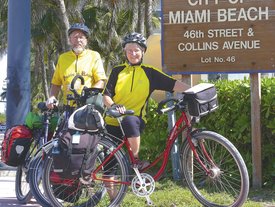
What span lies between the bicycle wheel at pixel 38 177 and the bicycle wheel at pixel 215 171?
132cm

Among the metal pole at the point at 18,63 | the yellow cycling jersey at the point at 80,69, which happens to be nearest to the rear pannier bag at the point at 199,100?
the yellow cycling jersey at the point at 80,69

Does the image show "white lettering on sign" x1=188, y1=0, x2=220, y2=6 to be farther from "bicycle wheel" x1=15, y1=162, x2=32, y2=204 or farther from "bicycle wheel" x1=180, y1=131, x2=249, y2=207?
"bicycle wheel" x1=15, y1=162, x2=32, y2=204

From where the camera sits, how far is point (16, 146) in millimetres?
5328

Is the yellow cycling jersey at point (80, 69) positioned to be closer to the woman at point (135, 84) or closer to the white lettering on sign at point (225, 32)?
the woman at point (135, 84)

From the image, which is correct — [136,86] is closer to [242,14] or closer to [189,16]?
[189,16]

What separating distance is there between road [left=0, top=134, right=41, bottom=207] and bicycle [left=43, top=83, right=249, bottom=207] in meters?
1.02

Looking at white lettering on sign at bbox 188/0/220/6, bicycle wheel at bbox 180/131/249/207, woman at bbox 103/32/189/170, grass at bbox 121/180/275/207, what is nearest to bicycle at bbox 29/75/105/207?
woman at bbox 103/32/189/170

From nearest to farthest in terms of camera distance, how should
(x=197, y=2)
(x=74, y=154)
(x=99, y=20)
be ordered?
(x=74, y=154) < (x=197, y=2) < (x=99, y=20)

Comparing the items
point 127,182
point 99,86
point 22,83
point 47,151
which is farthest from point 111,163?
point 22,83

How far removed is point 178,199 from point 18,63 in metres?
3.38

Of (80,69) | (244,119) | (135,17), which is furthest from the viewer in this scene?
(135,17)

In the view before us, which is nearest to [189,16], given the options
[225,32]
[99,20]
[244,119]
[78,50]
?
[225,32]

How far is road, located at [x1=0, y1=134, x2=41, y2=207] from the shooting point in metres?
5.59

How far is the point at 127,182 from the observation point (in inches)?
183
